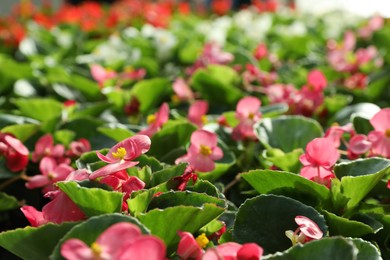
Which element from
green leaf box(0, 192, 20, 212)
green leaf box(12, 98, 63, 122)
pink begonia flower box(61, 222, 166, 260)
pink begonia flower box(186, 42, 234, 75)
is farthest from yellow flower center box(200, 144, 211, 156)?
pink begonia flower box(186, 42, 234, 75)

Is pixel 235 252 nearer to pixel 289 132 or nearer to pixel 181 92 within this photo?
pixel 289 132

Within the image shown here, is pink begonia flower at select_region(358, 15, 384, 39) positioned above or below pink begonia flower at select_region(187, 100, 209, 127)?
below

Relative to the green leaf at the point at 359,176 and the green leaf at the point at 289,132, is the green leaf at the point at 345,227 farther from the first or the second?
the green leaf at the point at 289,132

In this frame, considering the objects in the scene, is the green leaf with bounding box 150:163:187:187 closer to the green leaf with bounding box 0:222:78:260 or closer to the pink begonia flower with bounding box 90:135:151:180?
the pink begonia flower with bounding box 90:135:151:180

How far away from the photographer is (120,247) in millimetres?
690

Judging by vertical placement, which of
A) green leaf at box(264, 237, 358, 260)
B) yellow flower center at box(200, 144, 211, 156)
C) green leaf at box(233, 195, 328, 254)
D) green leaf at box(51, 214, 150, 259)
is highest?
green leaf at box(51, 214, 150, 259)

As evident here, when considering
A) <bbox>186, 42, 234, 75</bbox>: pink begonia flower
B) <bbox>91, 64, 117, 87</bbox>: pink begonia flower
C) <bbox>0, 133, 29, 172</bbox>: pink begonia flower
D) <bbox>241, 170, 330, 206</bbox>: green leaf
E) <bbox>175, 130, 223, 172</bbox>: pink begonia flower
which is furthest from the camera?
<bbox>186, 42, 234, 75</bbox>: pink begonia flower

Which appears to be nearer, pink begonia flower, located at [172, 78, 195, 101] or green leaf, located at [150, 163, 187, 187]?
green leaf, located at [150, 163, 187, 187]

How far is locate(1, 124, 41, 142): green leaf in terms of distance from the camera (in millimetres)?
1349

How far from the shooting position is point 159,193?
37.0 inches

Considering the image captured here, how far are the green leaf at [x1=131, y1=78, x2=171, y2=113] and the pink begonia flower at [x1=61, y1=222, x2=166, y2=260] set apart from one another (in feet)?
3.56

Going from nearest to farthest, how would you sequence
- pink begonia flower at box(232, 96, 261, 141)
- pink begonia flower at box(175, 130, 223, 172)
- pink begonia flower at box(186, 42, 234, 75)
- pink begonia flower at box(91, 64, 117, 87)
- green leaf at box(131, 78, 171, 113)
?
pink begonia flower at box(175, 130, 223, 172), pink begonia flower at box(232, 96, 261, 141), green leaf at box(131, 78, 171, 113), pink begonia flower at box(91, 64, 117, 87), pink begonia flower at box(186, 42, 234, 75)

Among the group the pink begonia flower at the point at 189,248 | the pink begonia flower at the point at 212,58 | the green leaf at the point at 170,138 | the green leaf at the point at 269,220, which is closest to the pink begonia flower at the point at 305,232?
the green leaf at the point at 269,220

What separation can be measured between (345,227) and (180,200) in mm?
219
